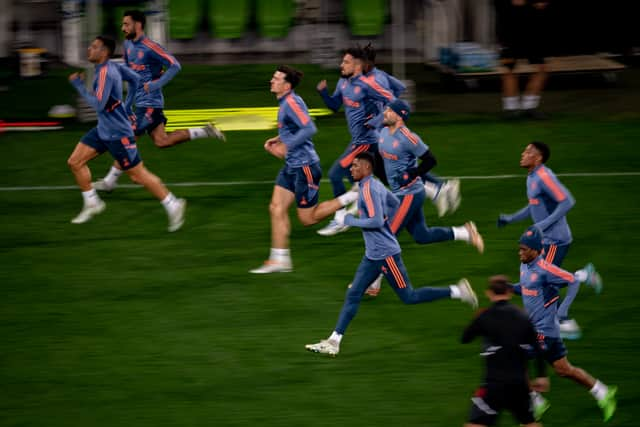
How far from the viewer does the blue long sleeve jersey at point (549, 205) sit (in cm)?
978

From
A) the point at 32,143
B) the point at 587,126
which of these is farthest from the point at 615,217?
the point at 32,143

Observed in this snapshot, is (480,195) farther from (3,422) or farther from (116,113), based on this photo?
(3,422)

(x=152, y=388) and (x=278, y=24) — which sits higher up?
(x=278, y=24)

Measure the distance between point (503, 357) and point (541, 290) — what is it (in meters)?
1.58

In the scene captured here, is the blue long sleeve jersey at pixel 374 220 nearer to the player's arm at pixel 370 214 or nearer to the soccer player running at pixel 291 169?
the player's arm at pixel 370 214

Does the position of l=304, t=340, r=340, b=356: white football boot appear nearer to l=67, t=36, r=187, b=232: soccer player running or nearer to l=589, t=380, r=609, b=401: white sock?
l=589, t=380, r=609, b=401: white sock

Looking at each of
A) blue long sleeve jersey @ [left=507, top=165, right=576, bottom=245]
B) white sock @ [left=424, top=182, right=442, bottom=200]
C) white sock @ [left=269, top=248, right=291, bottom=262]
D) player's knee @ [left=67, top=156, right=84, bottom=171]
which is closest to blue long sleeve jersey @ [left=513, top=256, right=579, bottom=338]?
blue long sleeve jersey @ [left=507, top=165, right=576, bottom=245]

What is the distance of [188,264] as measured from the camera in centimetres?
1212

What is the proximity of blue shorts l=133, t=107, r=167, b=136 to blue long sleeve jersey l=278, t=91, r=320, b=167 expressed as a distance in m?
3.16

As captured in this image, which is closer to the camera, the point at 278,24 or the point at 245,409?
the point at 245,409

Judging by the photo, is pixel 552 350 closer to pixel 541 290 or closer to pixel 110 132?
pixel 541 290

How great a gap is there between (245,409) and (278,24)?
16.2 m

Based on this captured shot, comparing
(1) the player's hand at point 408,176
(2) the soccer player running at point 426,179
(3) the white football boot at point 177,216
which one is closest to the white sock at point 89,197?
(3) the white football boot at point 177,216

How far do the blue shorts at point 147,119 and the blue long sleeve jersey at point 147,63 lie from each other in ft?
0.23
